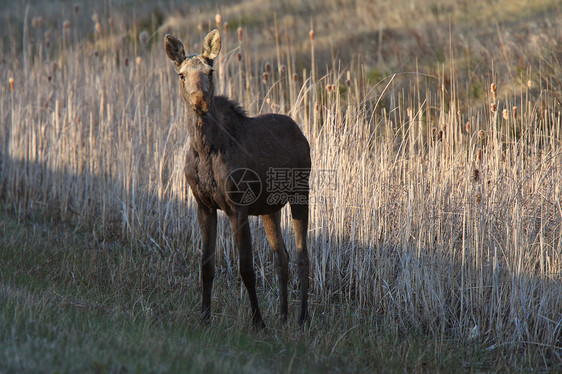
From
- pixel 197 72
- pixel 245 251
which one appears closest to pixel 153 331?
pixel 245 251

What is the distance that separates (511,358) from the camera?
5121 millimetres

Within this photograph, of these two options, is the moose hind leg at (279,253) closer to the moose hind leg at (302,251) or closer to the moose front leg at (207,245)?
the moose hind leg at (302,251)

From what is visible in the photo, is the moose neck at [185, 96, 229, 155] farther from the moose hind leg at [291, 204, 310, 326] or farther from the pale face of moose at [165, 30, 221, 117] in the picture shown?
the moose hind leg at [291, 204, 310, 326]

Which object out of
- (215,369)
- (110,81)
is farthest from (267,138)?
(110,81)

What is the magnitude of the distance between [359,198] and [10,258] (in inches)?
155

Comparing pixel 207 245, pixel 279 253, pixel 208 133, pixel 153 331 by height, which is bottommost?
pixel 153 331

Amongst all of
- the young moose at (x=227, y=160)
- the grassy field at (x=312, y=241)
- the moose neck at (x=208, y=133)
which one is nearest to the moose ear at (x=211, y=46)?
the young moose at (x=227, y=160)

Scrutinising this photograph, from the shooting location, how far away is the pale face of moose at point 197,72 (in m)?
4.59

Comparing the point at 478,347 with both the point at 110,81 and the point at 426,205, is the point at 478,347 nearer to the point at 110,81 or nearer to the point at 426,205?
the point at 426,205

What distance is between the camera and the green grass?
3961mm

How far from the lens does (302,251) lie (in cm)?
573

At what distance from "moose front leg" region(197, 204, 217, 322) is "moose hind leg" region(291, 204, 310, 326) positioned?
903 millimetres

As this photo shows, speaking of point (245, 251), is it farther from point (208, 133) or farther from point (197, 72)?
point (197, 72)

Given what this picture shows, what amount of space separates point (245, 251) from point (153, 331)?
982mm
